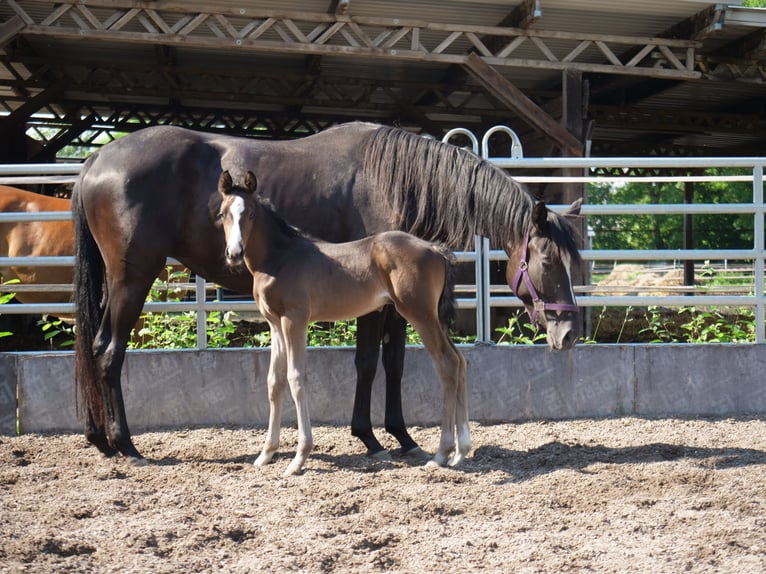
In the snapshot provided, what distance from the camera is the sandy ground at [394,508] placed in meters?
3.10

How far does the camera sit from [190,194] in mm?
5223

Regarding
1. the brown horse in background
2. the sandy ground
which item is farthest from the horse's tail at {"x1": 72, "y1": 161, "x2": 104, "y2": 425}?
the brown horse in background

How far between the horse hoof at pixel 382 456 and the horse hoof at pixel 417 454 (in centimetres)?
13

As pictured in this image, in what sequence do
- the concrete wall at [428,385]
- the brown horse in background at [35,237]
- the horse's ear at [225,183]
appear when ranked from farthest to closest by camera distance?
the brown horse in background at [35,237], the concrete wall at [428,385], the horse's ear at [225,183]

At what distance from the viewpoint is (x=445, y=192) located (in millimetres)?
5000

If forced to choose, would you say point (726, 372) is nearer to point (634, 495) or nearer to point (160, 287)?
point (634, 495)

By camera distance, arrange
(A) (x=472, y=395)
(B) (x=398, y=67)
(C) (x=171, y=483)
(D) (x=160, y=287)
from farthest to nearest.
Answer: (B) (x=398, y=67), (D) (x=160, y=287), (A) (x=472, y=395), (C) (x=171, y=483)

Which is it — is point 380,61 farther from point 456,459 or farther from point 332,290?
point 456,459

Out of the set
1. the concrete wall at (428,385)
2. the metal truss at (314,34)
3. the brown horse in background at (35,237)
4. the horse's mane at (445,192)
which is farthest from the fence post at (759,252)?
the brown horse in background at (35,237)

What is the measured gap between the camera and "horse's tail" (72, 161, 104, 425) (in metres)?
5.18

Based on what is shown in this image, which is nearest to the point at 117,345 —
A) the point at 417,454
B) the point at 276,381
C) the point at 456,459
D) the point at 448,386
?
the point at 276,381

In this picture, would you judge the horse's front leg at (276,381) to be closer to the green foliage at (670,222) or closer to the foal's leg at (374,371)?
the foal's leg at (374,371)

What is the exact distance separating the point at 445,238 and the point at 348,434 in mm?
1662

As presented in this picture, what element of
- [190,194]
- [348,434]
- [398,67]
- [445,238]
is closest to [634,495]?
[445,238]
